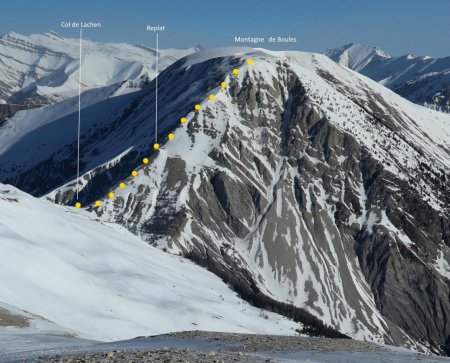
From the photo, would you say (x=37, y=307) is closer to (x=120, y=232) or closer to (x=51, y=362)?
(x=51, y=362)

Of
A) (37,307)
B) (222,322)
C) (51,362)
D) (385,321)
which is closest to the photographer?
(51,362)

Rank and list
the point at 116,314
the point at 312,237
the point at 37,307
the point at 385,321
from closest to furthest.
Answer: the point at 37,307, the point at 116,314, the point at 385,321, the point at 312,237

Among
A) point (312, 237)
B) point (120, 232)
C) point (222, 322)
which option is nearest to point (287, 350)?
point (222, 322)

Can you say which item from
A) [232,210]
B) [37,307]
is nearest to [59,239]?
[37,307]

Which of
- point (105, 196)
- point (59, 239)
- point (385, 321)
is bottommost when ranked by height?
point (385, 321)

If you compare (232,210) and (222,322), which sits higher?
(232,210)

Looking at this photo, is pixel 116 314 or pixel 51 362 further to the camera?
pixel 116 314

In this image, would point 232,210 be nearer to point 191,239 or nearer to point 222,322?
point 191,239
